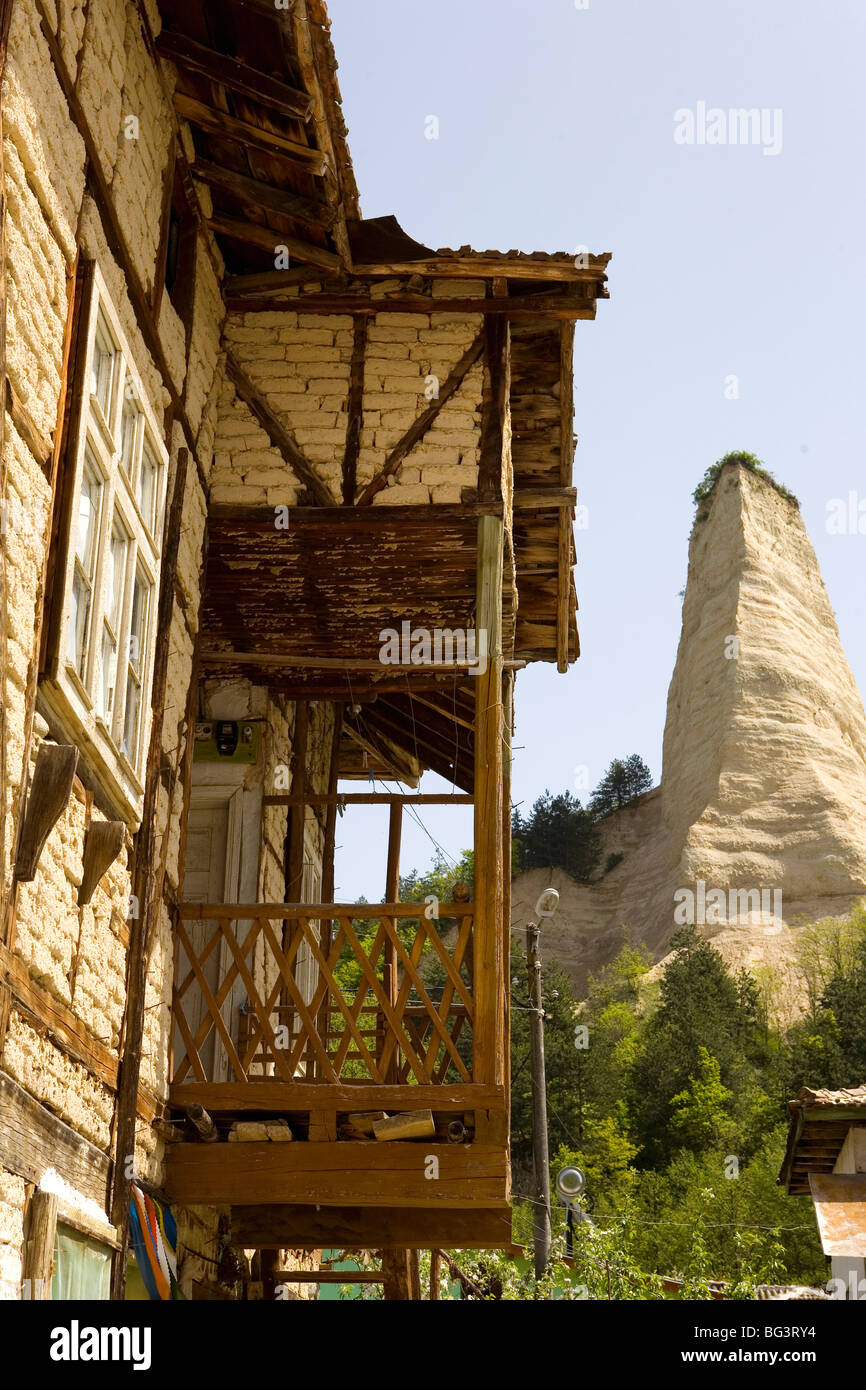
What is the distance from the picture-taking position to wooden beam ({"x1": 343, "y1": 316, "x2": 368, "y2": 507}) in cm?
979

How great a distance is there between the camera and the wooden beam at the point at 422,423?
9750mm

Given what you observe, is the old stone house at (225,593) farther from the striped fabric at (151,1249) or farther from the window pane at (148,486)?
the striped fabric at (151,1249)

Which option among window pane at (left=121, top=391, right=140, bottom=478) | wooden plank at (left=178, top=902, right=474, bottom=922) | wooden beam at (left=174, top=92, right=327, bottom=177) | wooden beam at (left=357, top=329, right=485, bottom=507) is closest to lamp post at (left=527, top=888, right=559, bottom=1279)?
wooden beam at (left=357, top=329, right=485, bottom=507)

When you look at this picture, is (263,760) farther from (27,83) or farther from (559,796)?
(559,796)

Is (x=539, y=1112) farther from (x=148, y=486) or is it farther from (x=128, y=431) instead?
(x=128, y=431)

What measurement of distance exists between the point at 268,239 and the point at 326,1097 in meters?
5.31

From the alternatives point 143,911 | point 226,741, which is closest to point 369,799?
point 226,741

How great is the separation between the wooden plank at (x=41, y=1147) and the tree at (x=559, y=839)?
58061mm

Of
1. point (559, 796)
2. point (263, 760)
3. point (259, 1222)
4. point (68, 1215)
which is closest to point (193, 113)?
point (263, 760)

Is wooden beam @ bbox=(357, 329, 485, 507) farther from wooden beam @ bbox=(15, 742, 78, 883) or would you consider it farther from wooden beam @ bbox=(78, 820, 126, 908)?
wooden beam @ bbox=(15, 742, 78, 883)

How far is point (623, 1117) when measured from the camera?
133 ft

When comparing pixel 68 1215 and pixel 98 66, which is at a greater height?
pixel 98 66

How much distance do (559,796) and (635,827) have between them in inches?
141

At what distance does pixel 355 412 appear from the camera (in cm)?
1000
